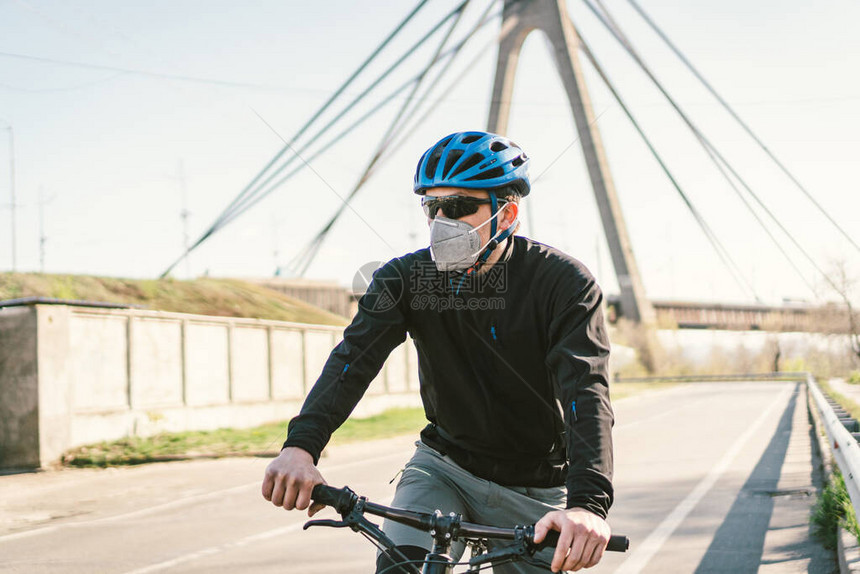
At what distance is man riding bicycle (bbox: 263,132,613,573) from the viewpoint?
8.88 feet

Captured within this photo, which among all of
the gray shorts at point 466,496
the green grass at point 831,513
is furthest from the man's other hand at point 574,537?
the green grass at point 831,513

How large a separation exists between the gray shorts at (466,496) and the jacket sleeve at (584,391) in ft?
1.15

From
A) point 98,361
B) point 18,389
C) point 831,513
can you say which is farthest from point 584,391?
point 98,361

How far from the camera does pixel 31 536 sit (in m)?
7.91

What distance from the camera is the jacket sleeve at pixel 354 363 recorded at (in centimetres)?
260

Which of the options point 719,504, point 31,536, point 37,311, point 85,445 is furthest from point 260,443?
point 719,504

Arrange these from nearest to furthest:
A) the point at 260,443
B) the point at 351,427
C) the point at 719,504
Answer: the point at 719,504, the point at 260,443, the point at 351,427

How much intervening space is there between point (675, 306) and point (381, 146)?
43093mm

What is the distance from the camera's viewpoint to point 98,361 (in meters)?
15.5

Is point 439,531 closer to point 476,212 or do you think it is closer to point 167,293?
point 476,212

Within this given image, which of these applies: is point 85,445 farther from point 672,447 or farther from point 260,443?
point 672,447

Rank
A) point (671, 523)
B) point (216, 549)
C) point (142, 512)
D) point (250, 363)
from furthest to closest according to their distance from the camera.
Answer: point (250, 363)
point (142, 512)
point (671, 523)
point (216, 549)

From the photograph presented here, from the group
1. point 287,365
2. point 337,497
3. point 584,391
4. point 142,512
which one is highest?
point 584,391

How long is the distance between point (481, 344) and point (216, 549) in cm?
490
